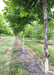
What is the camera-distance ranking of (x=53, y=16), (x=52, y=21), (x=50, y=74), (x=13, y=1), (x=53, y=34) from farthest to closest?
(x=53, y=34), (x=52, y=21), (x=53, y=16), (x=50, y=74), (x=13, y=1)

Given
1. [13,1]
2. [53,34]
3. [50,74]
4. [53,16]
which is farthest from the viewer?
[53,34]

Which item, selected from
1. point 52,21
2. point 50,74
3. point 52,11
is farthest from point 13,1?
point 50,74

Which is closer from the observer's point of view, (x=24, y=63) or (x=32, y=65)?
(x=32, y=65)

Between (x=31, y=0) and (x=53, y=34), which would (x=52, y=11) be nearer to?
(x=31, y=0)

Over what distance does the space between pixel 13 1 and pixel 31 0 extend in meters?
0.63

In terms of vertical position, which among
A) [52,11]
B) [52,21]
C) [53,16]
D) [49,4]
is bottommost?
[52,21]

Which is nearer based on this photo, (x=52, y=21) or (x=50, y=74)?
(x=50, y=74)

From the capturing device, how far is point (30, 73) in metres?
2.21

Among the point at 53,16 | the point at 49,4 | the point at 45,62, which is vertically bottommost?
the point at 45,62

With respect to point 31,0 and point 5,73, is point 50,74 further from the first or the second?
point 31,0

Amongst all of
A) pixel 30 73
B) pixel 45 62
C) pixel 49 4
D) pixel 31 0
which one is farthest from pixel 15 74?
pixel 49 4

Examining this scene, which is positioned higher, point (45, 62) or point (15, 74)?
point (45, 62)

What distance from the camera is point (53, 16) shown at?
2.23 metres

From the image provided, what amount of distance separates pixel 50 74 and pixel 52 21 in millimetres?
2107
